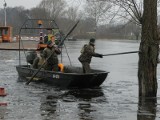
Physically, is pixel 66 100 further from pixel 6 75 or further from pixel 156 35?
pixel 6 75

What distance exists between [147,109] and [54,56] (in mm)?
6083

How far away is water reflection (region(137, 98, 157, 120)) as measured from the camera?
37.0ft

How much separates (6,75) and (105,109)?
32.8ft

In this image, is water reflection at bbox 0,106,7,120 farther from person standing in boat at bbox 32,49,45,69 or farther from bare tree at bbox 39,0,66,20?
bare tree at bbox 39,0,66,20

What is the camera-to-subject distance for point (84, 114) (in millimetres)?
11508

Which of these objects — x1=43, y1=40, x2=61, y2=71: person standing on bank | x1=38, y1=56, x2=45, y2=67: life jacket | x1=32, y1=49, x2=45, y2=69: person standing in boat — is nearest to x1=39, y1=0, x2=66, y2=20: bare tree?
x1=32, y1=49, x2=45, y2=69: person standing in boat

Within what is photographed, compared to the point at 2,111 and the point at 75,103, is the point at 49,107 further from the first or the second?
the point at 2,111

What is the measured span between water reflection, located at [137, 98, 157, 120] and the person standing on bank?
15.8 ft

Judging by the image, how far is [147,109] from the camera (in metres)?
12.4

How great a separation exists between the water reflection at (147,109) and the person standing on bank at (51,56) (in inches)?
189

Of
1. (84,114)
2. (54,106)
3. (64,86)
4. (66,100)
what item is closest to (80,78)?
(64,86)

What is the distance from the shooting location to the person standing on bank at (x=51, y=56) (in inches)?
677

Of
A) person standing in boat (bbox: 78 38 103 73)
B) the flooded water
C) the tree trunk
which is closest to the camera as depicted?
the flooded water

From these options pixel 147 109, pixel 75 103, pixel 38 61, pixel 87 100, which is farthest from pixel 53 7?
pixel 147 109
